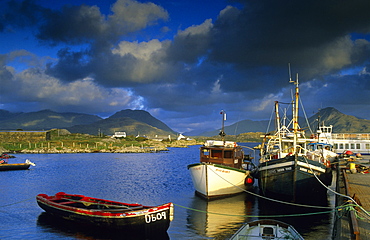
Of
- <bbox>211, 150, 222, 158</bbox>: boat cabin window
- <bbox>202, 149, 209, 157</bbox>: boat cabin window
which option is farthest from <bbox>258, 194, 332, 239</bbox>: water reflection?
<bbox>202, 149, 209, 157</bbox>: boat cabin window

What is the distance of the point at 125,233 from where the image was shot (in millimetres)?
19484

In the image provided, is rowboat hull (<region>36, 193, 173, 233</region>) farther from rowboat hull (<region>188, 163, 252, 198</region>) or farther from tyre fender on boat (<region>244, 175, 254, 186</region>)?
tyre fender on boat (<region>244, 175, 254, 186</region>)

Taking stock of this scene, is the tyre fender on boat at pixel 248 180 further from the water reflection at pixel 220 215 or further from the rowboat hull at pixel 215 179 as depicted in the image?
the water reflection at pixel 220 215

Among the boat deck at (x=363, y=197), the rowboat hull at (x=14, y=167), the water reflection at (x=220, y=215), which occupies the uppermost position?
the boat deck at (x=363, y=197)

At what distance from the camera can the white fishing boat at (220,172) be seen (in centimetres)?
3055

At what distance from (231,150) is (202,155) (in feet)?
10.9

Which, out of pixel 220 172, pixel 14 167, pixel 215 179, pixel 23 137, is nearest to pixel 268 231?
pixel 220 172

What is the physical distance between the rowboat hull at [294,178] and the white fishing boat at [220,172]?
13.3ft

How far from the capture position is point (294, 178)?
26.8 metres

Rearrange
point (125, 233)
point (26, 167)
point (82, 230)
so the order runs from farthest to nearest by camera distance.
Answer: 1. point (26, 167)
2. point (82, 230)
3. point (125, 233)

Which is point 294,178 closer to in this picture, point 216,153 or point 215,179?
point 215,179

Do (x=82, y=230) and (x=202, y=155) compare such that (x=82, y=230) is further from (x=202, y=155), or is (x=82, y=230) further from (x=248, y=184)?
(x=248, y=184)

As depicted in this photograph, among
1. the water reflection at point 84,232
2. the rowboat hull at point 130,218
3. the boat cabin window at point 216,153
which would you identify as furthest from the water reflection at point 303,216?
the water reflection at point 84,232

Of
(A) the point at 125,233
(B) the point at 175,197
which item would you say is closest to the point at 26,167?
(B) the point at 175,197
